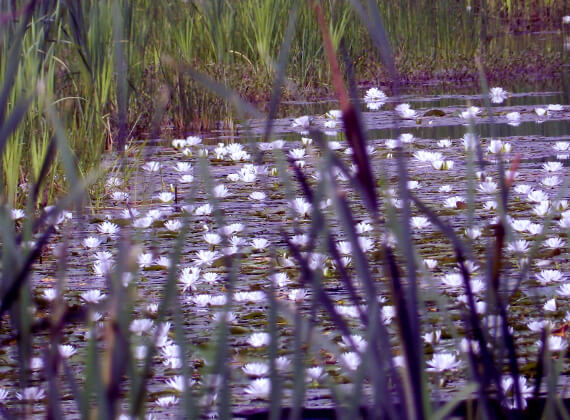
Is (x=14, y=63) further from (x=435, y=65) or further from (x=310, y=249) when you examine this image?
(x=435, y=65)

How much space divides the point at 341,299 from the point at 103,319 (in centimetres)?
68

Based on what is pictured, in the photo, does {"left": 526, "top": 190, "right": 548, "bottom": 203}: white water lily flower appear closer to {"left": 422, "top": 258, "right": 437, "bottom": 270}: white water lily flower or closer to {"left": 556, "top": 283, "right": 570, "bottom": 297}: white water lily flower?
{"left": 422, "top": 258, "right": 437, "bottom": 270}: white water lily flower

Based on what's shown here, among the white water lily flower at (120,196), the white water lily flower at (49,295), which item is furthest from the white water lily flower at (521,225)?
the white water lily flower at (120,196)

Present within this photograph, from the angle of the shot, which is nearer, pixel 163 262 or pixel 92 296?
pixel 92 296

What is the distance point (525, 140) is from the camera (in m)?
5.65

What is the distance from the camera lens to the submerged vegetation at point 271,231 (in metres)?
1.15

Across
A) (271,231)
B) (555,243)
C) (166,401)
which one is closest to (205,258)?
(271,231)

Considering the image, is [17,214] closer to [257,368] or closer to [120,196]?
[120,196]

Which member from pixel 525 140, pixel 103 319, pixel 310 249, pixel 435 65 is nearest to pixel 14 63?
pixel 310 249

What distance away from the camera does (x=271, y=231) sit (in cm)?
383

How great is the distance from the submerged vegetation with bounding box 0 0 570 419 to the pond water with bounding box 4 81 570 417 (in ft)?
0.04

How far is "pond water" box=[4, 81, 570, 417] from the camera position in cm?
155

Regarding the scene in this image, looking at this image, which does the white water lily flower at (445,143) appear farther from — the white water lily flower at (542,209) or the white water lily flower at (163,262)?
the white water lily flower at (163,262)

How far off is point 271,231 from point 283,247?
198mm
